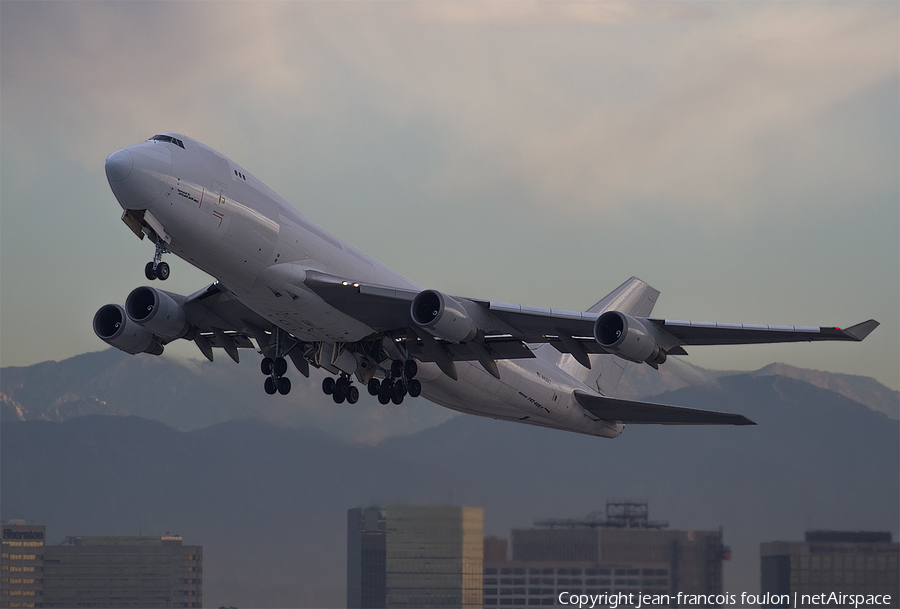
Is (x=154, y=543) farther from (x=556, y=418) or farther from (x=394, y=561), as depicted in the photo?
(x=556, y=418)

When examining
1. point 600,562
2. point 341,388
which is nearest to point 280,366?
point 341,388

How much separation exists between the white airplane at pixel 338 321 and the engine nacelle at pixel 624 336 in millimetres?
33

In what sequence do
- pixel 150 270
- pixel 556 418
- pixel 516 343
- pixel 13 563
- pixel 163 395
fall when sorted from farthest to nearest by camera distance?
pixel 163 395 < pixel 13 563 < pixel 556 418 < pixel 516 343 < pixel 150 270

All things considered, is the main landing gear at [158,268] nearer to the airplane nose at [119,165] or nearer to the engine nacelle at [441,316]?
the airplane nose at [119,165]

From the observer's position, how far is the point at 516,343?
25.3 m

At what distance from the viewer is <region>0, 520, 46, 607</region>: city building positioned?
151 feet

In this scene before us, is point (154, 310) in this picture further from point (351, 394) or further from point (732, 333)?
point (732, 333)

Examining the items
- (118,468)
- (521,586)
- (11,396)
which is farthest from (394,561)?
(11,396)

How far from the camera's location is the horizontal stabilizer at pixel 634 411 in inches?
1142

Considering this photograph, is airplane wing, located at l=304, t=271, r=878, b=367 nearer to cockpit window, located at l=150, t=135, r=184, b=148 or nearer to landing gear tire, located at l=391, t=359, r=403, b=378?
landing gear tire, located at l=391, t=359, r=403, b=378

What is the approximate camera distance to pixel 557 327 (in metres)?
23.4

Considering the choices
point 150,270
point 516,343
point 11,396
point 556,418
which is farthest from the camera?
point 11,396

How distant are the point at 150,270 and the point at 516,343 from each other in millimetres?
10150

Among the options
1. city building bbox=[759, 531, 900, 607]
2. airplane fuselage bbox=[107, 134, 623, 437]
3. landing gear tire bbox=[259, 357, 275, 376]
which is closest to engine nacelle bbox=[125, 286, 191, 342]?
landing gear tire bbox=[259, 357, 275, 376]
